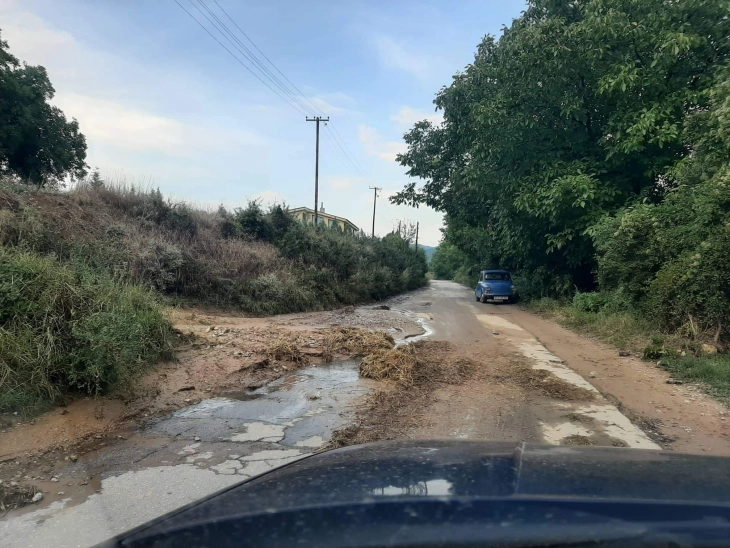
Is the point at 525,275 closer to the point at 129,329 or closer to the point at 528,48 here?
the point at 528,48

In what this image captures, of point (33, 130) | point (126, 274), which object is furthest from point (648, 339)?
point (33, 130)

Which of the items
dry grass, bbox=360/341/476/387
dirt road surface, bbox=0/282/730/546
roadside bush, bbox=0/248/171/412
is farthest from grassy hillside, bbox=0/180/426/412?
dry grass, bbox=360/341/476/387

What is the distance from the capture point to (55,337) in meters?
6.56

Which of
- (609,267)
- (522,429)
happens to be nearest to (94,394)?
(522,429)

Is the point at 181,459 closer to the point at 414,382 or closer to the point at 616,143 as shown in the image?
the point at 414,382

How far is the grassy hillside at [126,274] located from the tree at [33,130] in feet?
19.2

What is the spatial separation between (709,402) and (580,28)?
512 inches

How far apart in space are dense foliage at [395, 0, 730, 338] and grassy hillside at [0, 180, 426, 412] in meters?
8.65

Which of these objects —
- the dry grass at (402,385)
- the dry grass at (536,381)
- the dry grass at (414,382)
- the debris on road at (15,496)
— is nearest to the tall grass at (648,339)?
the dry grass at (536,381)

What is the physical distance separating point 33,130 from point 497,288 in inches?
922

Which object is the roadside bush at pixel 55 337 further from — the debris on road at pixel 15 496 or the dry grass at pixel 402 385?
the dry grass at pixel 402 385

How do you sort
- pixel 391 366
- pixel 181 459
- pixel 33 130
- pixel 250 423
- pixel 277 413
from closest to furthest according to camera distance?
pixel 181 459
pixel 250 423
pixel 277 413
pixel 391 366
pixel 33 130

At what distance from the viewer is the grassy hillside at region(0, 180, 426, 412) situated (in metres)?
6.45

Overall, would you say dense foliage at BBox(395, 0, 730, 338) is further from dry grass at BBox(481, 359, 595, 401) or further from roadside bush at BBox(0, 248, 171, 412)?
roadside bush at BBox(0, 248, 171, 412)
